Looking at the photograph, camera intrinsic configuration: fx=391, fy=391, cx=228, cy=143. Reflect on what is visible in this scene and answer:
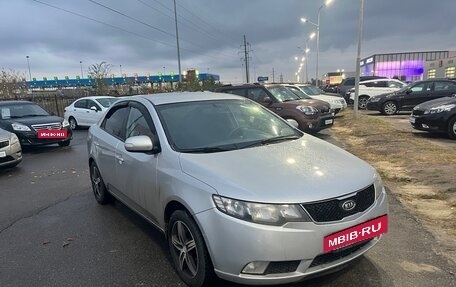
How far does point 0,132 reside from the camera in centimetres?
893

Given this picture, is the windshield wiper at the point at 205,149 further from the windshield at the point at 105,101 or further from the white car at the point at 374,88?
the white car at the point at 374,88

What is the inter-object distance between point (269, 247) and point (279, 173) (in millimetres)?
616

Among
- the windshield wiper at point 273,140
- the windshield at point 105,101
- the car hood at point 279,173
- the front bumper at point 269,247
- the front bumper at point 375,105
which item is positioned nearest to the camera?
→ the front bumper at point 269,247

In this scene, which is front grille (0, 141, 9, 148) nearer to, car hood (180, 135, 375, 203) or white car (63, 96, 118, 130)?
car hood (180, 135, 375, 203)

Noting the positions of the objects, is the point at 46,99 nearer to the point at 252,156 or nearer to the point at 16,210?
the point at 16,210

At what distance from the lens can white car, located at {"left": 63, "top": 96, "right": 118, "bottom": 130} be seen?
680 inches

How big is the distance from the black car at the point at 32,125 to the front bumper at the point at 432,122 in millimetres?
10724

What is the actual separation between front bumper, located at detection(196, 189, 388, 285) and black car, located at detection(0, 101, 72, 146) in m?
10.3

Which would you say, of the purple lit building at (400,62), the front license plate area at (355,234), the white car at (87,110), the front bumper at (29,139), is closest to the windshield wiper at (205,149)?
the front license plate area at (355,234)

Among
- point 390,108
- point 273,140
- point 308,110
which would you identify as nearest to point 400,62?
point 390,108

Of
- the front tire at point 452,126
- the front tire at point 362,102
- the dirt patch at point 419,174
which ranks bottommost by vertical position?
the front tire at point 362,102

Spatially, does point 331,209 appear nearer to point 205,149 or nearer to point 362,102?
point 205,149

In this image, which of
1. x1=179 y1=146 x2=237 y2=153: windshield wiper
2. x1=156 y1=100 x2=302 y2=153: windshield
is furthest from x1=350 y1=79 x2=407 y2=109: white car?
x1=179 y1=146 x2=237 y2=153: windshield wiper

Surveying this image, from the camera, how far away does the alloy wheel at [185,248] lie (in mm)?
3295
